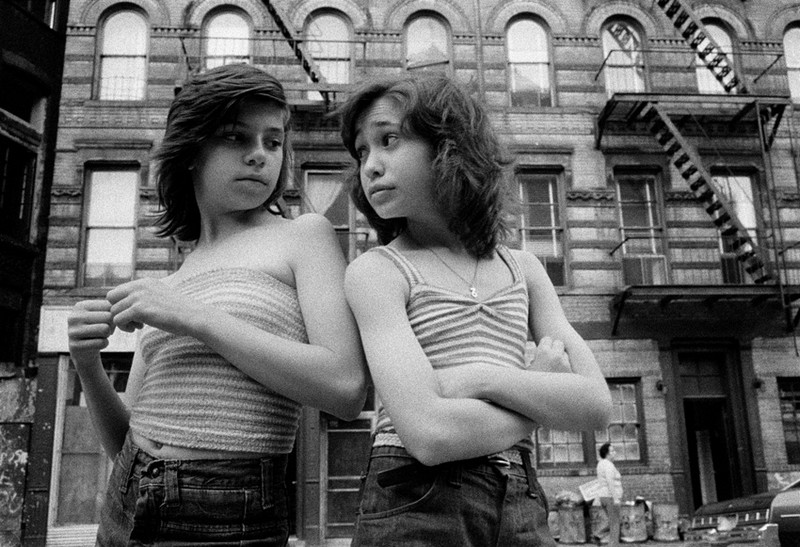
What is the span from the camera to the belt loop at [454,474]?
1.54 metres

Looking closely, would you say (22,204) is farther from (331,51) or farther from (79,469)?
(331,51)

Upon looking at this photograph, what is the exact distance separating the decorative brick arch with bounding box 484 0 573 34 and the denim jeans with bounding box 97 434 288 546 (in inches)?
592

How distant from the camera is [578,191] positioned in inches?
575

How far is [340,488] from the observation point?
13.6 metres

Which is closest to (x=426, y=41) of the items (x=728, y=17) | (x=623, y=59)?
(x=623, y=59)

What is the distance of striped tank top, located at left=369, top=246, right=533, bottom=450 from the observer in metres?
1.65

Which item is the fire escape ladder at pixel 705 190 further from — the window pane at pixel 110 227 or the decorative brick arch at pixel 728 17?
the window pane at pixel 110 227

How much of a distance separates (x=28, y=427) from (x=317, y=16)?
32.2ft

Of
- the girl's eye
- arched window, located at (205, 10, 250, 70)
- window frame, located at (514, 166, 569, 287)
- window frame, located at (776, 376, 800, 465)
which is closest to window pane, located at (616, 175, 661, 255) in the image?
window frame, located at (514, 166, 569, 287)

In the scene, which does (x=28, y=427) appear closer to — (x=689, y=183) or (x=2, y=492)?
(x=2, y=492)

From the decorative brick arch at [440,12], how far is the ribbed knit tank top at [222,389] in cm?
1464

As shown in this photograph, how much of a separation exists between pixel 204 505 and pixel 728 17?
17232mm

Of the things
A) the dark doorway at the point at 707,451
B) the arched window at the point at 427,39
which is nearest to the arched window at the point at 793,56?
the dark doorway at the point at 707,451

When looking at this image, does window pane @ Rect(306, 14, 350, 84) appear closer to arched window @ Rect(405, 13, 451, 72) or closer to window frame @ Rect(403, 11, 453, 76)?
window frame @ Rect(403, 11, 453, 76)
